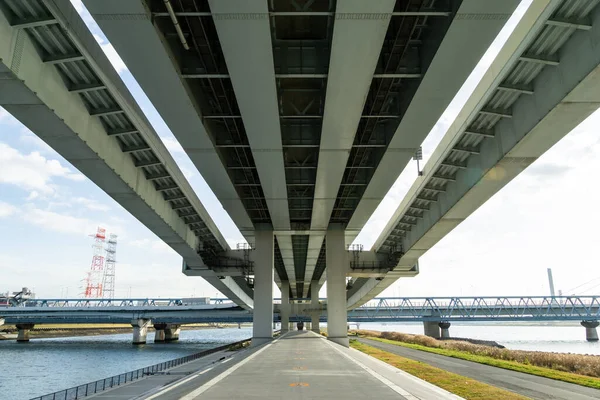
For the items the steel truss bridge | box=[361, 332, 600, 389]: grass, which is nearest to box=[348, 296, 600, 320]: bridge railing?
the steel truss bridge

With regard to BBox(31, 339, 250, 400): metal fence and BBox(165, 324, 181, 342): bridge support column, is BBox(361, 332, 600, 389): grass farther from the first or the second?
BBox(165, 324, 181, 342): bridge support column

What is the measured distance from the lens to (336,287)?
32.2 meters

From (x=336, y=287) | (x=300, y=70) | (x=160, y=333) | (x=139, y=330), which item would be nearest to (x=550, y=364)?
(x=336, y=287)

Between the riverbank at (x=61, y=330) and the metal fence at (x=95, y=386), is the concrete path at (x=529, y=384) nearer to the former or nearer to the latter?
the metal fence at (x=95, y=386)

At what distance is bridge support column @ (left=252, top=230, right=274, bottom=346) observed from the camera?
30734mm

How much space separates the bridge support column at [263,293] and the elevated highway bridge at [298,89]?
Answer: 8.59 m

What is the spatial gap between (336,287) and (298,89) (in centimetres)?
2089

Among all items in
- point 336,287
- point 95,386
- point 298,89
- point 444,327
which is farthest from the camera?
point 444,327

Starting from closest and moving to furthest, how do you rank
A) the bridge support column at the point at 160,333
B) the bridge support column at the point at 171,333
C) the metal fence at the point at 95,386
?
the metal fence at the point at 95,386, the bridge support column at the point at 160,333, the bridge support column at the point at 171,333

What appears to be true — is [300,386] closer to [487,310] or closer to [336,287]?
[336,287]

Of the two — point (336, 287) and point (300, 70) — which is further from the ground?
point (300, 70)

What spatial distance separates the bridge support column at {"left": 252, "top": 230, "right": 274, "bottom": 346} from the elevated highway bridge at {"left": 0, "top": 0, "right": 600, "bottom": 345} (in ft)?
28.2

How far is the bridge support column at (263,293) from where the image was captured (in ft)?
101

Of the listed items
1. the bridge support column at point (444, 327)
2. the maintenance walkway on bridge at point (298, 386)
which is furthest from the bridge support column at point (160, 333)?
the maintenance walkway on bridge at point (298, 386)
